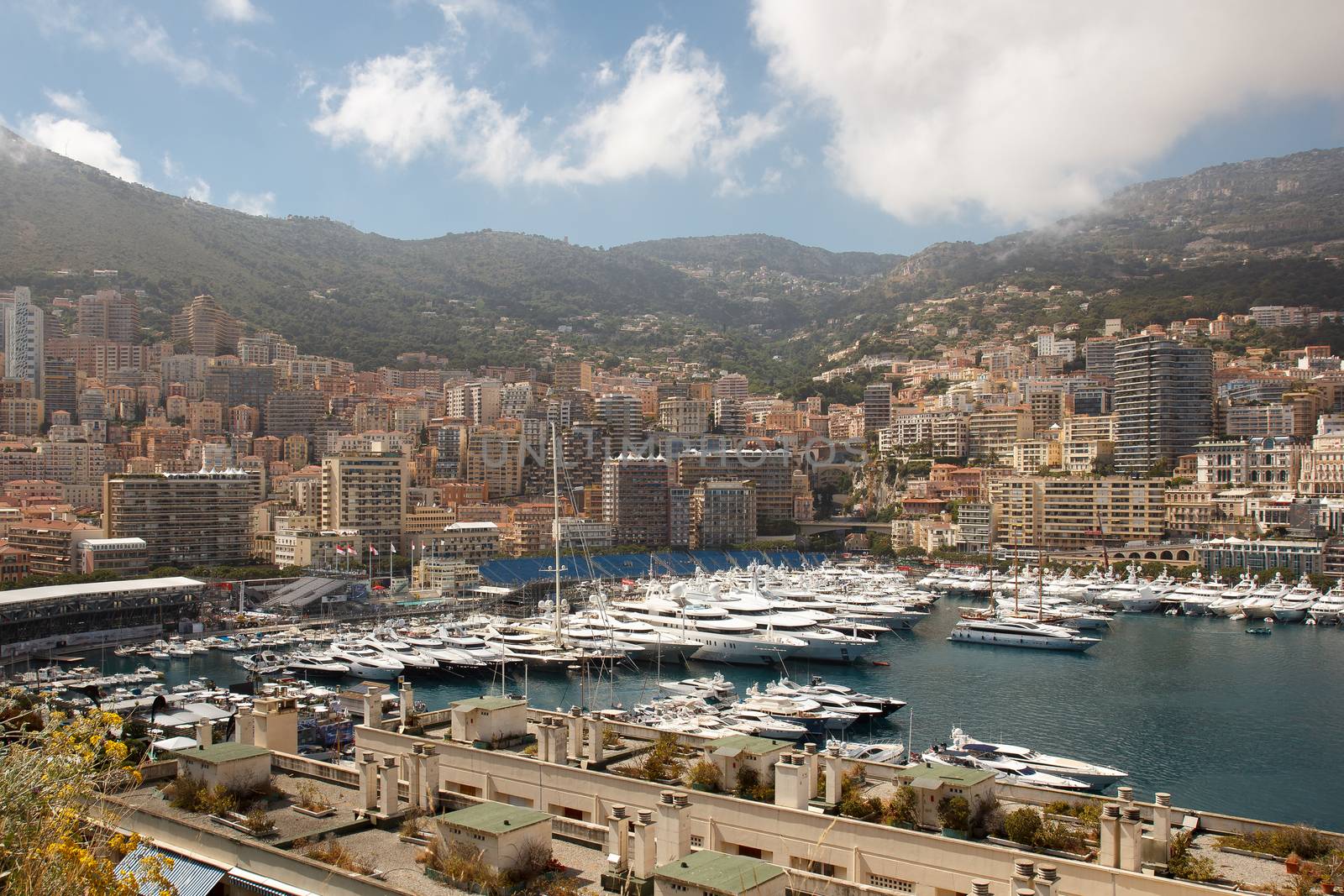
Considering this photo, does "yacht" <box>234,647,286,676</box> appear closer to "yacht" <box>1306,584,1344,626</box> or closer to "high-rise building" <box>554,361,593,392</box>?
"yacht" <box>1306,584,1344,626</box>

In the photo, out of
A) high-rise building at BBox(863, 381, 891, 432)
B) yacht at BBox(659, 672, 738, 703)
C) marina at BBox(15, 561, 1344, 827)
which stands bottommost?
marina at BBox(15, 561, 1344, 827)

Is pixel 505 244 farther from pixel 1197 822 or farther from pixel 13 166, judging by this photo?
pixel 1197 822

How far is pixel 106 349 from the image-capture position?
90.8 meters

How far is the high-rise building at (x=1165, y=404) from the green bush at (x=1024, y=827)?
210 feet

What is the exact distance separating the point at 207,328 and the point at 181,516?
164 feet

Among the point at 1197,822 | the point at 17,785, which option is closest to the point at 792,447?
the point at 1197,822

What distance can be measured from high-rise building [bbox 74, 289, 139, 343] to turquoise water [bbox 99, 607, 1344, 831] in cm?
6995

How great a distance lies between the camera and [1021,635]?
3806cm

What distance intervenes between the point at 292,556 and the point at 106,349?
4831 cm

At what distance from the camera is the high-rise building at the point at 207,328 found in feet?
324

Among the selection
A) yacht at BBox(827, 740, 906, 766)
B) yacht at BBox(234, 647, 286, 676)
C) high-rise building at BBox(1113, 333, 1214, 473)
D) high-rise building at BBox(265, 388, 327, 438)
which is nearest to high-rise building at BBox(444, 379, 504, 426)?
high-rise building at BBox(265, 388, 327, 438)

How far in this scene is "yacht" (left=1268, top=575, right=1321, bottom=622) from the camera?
43781mm

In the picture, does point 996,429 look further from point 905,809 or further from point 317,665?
point 905,809

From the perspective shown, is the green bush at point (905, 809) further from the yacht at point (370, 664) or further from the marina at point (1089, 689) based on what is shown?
the yacht at point (370, 664)
